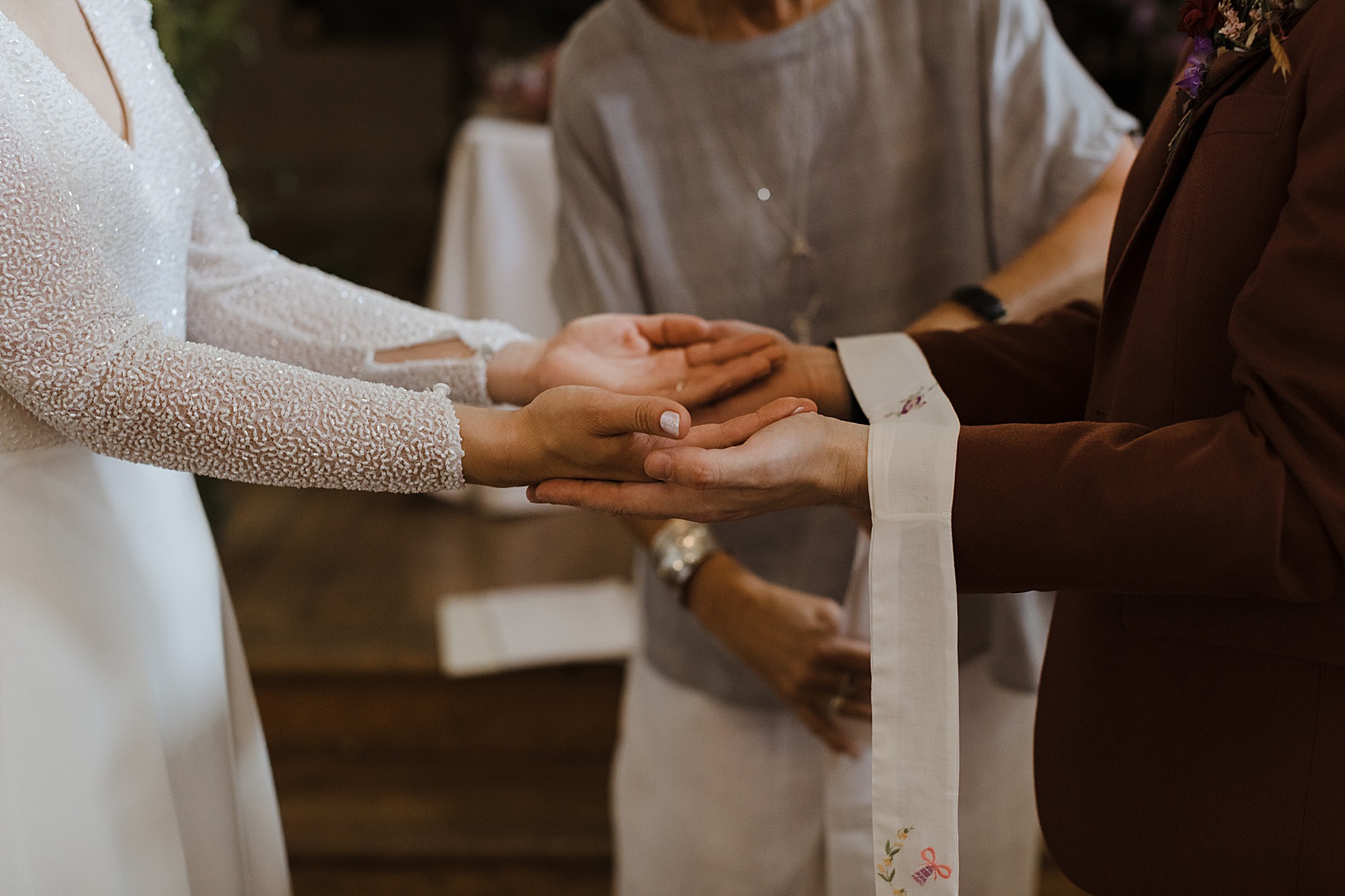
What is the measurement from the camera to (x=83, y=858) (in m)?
0.96

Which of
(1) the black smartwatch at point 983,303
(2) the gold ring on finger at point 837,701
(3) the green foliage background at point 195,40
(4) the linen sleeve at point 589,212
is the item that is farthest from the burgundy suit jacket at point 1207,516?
(3) the green foliage background at point 195,40

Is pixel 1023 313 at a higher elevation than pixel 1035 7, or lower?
lower

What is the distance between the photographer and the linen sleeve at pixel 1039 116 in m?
1.35

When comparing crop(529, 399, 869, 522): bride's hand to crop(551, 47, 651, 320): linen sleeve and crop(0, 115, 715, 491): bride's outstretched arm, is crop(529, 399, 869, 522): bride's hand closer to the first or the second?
crop(0, 115, 715, 491): bride's outstretched arm

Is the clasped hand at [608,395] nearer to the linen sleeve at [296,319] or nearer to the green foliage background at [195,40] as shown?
the linen sleeve at [296,319]

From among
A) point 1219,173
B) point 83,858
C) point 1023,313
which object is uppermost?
point 1219,173

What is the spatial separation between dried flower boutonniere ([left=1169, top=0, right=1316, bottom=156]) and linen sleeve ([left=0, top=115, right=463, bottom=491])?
640mm

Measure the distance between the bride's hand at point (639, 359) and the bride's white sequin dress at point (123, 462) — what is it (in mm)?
262

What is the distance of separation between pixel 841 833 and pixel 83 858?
887 millimetres

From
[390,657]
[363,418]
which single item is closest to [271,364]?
[363,418]

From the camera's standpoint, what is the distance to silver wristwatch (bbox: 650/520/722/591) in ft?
4.87

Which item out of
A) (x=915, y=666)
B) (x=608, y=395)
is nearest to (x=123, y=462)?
(x=608, y=395)

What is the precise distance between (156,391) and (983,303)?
86 centimetres

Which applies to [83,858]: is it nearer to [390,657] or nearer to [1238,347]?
[1238,347]
